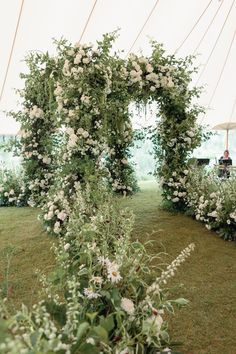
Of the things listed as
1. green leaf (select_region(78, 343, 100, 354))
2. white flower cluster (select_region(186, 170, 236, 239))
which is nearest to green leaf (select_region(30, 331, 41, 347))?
green leaf (select_region(78, 343, 100, 354))

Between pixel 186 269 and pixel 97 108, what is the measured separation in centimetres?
224

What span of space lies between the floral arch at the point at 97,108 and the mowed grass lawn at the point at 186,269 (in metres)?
0.50

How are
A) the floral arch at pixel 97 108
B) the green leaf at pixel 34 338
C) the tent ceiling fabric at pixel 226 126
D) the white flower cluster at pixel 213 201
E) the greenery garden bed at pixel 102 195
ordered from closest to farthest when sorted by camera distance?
1. the green leaf at pixel 34 338
2. the greenery garden bed at pixel 102 195
3. the floral arch at pixel 97 108
4. the white flower cluster at pixel 213 201
5. the tent ceiling fabric at pixel 226 126

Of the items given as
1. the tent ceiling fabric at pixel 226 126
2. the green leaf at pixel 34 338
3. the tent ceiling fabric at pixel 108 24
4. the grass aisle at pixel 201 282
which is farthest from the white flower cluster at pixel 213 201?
the tent ceiling fabric at pixel 226 126

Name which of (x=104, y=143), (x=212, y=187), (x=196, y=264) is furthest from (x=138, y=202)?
(x=196, y=264)

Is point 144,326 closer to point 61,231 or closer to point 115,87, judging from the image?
point 61,231

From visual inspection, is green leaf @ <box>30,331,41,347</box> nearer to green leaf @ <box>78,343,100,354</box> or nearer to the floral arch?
green leaf @ <box>78,343,100,354</box>

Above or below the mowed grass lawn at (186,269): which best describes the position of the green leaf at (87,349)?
above

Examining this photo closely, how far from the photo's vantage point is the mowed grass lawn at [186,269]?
253 cm

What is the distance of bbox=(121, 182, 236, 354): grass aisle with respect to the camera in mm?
2484

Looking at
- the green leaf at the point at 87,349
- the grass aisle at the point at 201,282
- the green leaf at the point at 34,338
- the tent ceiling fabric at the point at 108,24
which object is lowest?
the grass aisle at the point at 201,282

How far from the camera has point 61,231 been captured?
4414 mm

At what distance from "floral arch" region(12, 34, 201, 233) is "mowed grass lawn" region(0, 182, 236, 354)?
1.63 feet

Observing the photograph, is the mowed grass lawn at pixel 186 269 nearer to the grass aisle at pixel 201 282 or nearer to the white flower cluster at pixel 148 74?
the grass aisle at pixel 201 282
